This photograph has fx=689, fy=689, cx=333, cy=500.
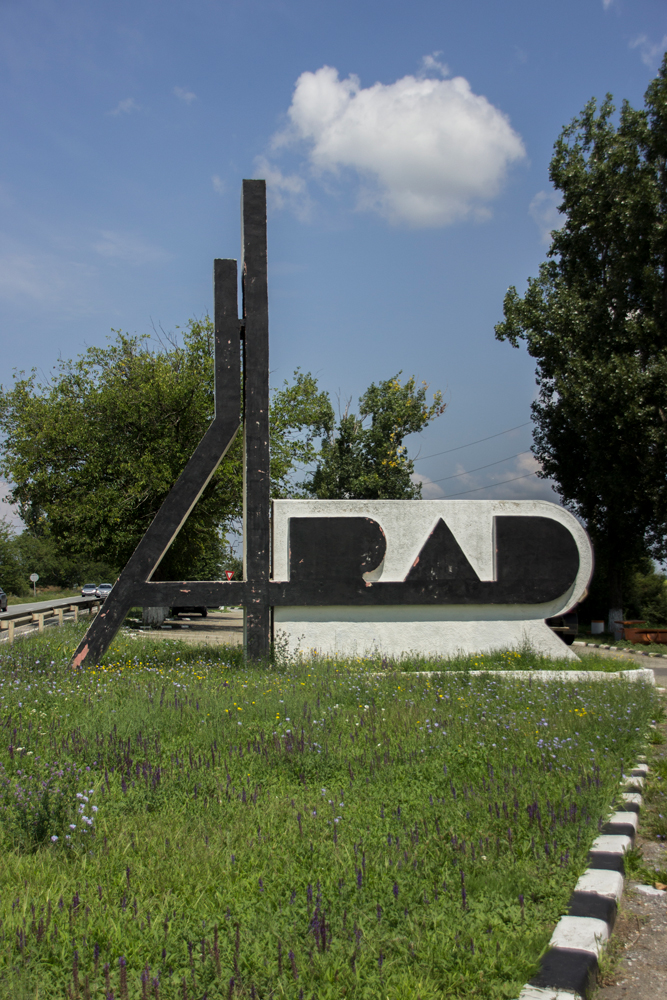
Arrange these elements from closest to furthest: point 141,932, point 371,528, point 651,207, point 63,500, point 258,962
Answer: point 258,962, point 141,932, point 371,528, point 651,207, point 63,500

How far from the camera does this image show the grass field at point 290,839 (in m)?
3.12

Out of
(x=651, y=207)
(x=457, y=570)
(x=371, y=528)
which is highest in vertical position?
(x=651, y=207)

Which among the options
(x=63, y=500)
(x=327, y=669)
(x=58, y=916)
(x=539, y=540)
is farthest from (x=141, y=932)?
(x=63, y=500)

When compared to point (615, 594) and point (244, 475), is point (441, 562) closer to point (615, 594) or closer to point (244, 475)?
point (244, 475)

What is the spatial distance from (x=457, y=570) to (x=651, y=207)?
1587 centimetres

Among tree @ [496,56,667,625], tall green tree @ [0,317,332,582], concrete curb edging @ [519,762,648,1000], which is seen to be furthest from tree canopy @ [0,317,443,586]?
concrete curb edging @ [519,762,648,1000]

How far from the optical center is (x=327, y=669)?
10.6m

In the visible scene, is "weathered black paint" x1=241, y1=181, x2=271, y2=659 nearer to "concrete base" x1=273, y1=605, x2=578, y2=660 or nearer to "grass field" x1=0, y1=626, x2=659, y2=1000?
"concrete base" x1=273, y1=605, x2=578, y2=660

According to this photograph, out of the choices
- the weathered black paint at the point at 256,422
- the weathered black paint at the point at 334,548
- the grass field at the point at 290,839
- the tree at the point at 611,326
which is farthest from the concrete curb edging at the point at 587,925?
the tree at the point at 611,326

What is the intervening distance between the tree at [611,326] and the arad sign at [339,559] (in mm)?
10454

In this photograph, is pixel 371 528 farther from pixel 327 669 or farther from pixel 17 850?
pixel 17 850

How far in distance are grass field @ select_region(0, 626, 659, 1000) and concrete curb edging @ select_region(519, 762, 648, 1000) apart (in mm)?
78

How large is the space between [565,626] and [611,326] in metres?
13.4

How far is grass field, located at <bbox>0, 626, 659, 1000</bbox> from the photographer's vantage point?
3.12 meters
